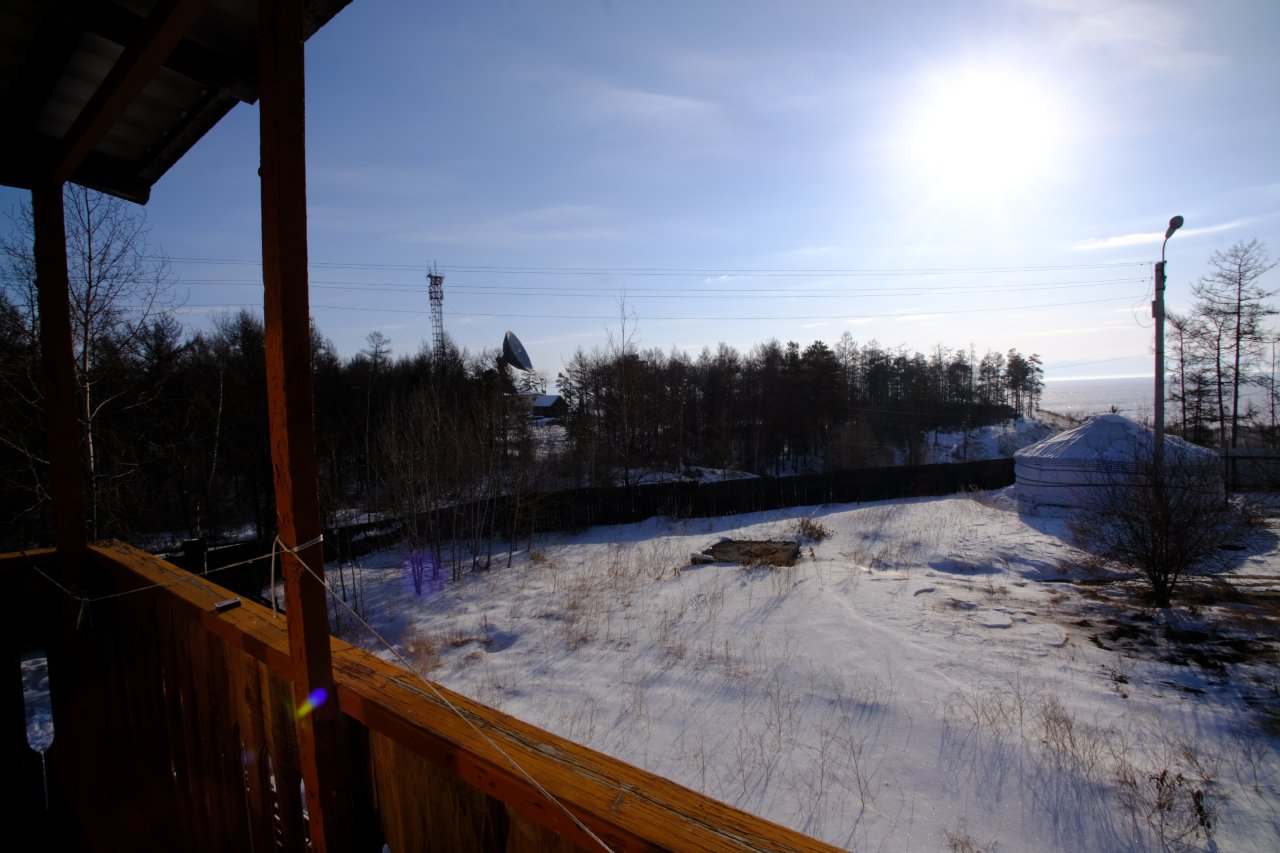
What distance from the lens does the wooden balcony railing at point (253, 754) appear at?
2.87ft

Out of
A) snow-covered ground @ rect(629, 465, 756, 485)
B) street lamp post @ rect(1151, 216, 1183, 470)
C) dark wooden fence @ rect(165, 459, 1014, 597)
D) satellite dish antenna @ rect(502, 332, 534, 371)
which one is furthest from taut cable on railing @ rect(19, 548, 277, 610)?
satellite dish antenna @ rect(502, 332, 534, 371)

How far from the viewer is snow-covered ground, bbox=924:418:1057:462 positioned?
40125 millimetres

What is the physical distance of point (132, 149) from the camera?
2664 mm

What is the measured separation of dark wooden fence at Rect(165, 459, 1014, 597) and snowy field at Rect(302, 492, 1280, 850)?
3.36m

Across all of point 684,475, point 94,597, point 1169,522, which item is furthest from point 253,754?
point 684,475

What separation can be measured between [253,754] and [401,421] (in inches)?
507

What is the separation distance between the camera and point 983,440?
4453 cm

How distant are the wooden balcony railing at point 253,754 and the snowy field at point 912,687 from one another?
9.85 ft

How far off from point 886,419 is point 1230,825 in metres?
42.9

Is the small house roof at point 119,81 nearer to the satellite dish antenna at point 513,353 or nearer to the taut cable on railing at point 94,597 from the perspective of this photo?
the taut cable on railing at point 94,597

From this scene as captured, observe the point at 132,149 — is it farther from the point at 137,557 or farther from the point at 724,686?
the point at 724,686

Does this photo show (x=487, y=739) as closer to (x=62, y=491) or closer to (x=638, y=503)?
(x=62, y=491)

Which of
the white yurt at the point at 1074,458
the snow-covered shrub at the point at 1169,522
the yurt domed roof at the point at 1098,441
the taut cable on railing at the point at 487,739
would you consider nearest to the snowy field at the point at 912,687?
the snow-covered shrub at the point at 1169,522

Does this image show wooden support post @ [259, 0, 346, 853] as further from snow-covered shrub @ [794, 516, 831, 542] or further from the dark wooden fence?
snow-covered shrub @ [794, 516, 831, 542]
